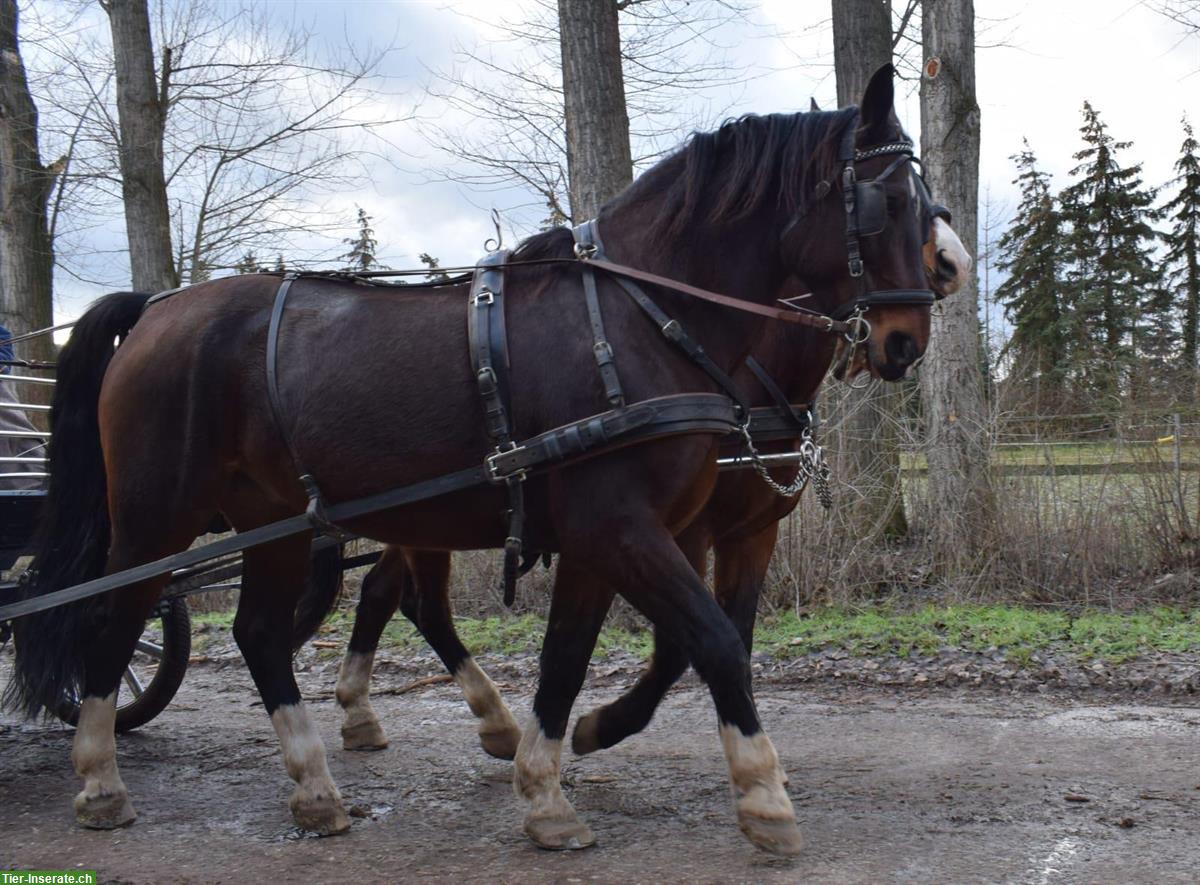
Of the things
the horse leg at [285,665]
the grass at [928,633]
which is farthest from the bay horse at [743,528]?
the grass at [928,633]

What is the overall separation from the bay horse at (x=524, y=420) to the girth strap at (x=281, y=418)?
0.06ft

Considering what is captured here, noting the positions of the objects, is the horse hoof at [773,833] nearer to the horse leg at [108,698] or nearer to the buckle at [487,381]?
the buckle at [487,381]

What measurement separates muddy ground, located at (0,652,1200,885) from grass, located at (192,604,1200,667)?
0.59 metres

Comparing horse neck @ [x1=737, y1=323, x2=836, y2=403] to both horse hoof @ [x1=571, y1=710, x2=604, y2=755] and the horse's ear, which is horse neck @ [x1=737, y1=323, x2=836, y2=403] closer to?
the horse's ear

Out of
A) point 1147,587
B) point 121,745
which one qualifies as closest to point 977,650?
point 1147,587

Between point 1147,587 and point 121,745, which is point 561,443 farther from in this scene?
point 1147,587

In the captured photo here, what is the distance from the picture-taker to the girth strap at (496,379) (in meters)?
3.44

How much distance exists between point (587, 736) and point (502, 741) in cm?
60

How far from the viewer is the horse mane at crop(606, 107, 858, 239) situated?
3557 mm

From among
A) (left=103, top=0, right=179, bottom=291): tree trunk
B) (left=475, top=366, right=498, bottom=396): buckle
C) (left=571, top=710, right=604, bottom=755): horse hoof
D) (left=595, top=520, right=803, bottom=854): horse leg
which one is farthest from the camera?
(left=103, top=0, right=179, bottom=291): tree trunk

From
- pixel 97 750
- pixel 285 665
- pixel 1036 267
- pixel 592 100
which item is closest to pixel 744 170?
pixel 285 665

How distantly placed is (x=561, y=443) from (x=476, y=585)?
5.31m

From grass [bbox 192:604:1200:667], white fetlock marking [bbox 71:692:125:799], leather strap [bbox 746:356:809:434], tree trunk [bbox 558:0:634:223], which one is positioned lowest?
grass [bbox 192:604:1200:667]

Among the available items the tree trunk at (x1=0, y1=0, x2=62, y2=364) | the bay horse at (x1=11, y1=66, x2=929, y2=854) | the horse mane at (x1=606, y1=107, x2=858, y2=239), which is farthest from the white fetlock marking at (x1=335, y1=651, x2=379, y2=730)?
the tree trunk at (x1=0, y1=0, x2=62, y2=364)
